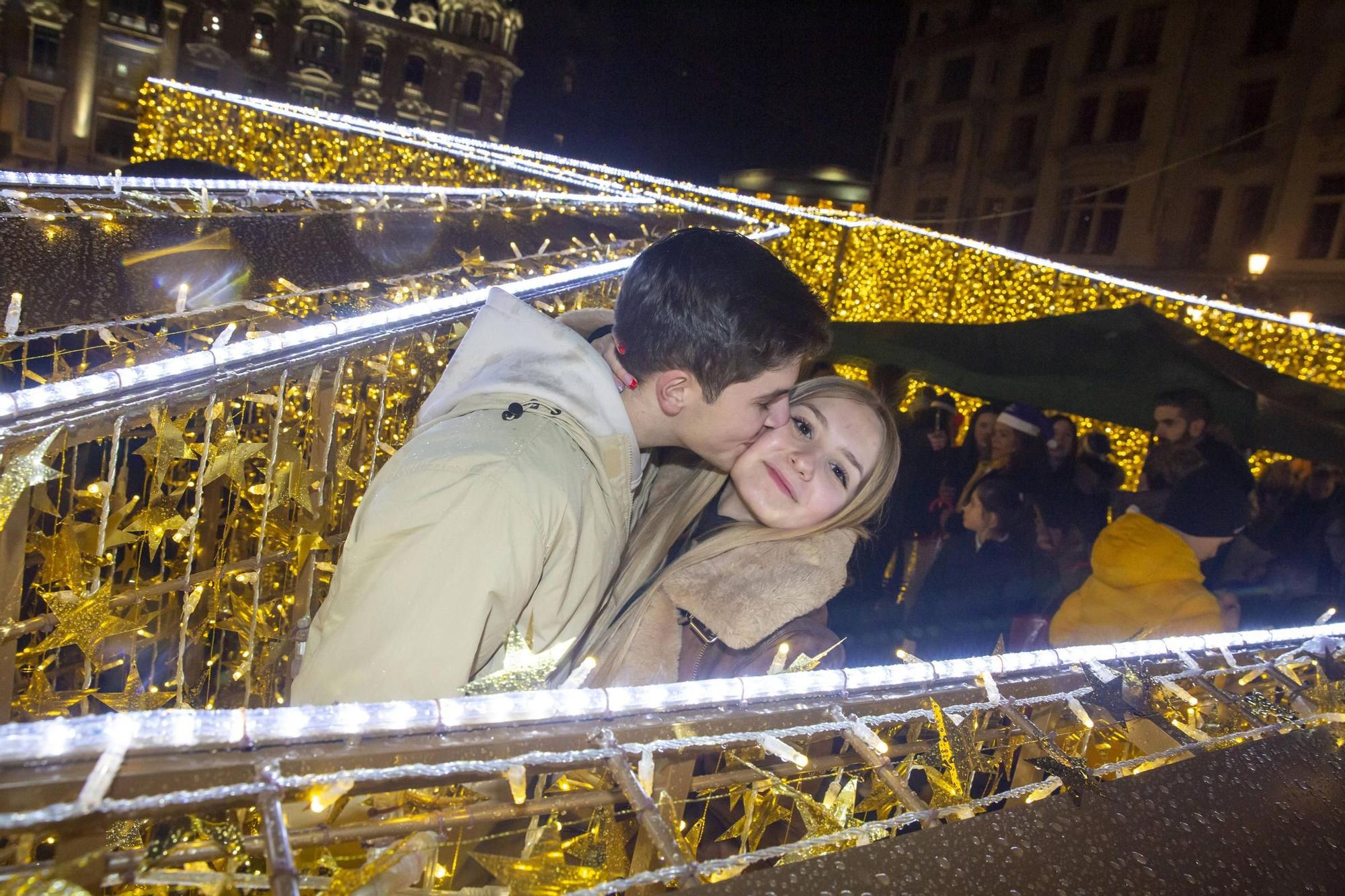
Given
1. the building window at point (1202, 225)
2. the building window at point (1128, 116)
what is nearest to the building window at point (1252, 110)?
the building window at point (1202, 225)

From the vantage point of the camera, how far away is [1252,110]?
64.8 ft

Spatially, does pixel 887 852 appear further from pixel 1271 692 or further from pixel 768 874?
pixel 1271 692

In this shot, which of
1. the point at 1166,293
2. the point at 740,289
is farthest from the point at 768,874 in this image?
the point at 1166,293

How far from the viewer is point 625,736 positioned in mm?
761

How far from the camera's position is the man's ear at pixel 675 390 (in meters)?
1.92

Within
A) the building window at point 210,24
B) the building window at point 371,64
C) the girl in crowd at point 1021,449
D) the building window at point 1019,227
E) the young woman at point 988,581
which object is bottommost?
the young woman at point 988,581

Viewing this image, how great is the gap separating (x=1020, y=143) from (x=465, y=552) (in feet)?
94.5

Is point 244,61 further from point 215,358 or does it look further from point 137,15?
point 215,358

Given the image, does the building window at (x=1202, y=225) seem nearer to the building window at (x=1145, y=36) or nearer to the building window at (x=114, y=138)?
the building window at (x=1145, y=36)

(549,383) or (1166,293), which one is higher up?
(1166,293)

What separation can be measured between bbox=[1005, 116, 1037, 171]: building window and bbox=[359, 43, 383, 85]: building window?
34.4m

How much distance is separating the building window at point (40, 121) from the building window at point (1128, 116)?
131 feet

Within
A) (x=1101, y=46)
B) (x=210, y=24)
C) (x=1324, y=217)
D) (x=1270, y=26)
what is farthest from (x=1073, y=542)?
(x=210, y=24)

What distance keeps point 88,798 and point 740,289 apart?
5.04 feet
